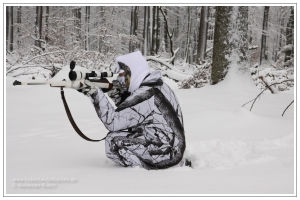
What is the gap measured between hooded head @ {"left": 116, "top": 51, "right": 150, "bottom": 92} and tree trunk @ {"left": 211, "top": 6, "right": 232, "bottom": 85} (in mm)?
4834

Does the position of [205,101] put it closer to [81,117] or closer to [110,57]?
[81,117]

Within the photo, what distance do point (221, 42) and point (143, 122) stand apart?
5073 mm

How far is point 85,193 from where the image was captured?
222 cm

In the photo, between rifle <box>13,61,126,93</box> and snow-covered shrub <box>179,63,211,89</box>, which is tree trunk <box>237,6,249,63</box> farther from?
rifle <box>13,61,126,93</box>

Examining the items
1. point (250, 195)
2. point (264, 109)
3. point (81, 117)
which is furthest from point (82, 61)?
point (250, 195)

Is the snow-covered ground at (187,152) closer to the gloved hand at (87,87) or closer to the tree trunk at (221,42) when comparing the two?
the tree trunk at (221,42)

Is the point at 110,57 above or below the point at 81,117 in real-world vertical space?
above

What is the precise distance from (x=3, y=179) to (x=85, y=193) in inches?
28.9

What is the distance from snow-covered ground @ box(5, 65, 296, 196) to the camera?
7.60 feet

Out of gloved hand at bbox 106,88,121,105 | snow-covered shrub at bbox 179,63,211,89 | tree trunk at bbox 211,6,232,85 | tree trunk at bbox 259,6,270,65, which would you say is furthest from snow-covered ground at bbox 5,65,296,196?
tree trunk at bbox 259,6,270,65

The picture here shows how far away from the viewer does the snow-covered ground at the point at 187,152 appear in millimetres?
2316

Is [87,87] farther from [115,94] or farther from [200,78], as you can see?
[200,78]

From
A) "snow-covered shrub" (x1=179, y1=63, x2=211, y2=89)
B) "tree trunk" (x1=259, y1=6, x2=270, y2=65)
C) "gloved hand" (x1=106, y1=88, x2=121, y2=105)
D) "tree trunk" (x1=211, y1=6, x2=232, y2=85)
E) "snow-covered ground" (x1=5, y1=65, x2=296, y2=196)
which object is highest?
"tree trunk" (x1=259, y1=6, x2=270, y2=65)

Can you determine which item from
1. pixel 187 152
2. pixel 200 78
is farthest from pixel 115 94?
pixel 200 78
